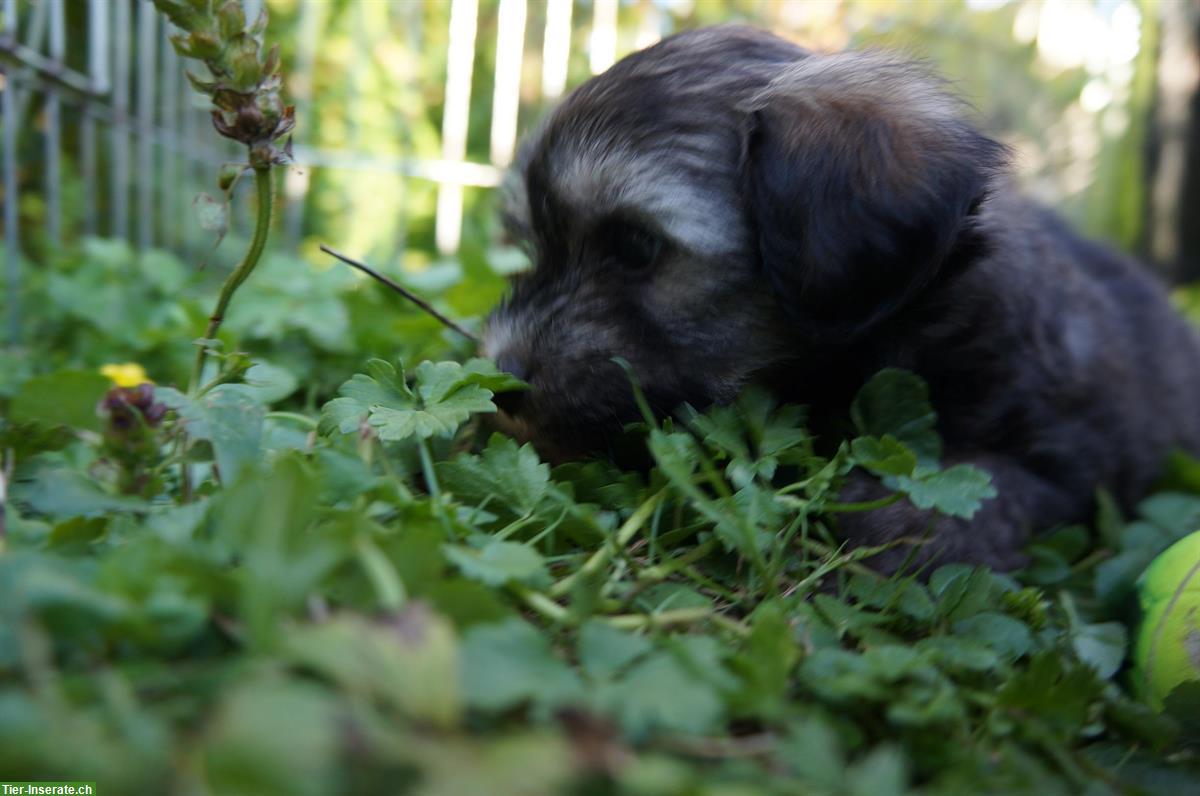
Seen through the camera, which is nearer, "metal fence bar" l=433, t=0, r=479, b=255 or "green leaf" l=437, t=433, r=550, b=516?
"green leaf" l=437, t=433, r=550, b=516

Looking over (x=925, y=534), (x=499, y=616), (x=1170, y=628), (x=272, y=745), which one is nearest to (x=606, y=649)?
(x=499, y=616)

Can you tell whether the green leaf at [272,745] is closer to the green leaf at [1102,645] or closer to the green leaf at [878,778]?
the green leaf at [878,778]

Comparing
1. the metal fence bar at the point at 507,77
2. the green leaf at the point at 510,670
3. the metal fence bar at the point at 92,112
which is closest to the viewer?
the green leaf at the point at 510,670

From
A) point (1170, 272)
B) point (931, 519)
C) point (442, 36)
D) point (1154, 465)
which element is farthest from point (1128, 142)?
point (931, 519)

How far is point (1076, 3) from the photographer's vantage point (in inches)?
333

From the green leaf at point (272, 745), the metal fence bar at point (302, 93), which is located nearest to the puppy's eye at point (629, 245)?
the green leaf at point (272, 745)

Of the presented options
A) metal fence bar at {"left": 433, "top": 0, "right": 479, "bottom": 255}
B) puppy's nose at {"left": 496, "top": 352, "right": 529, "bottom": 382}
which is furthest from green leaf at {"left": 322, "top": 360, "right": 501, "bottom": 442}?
metal fence bar at {"left": 433, "top": 0, "right": 479, "bottom": 255}

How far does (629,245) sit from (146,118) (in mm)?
2520

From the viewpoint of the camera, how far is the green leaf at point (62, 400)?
5.78 feet

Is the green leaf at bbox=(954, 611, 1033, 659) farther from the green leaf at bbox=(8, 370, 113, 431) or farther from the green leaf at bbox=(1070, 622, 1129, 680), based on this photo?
the green leaf at bbox=(8, 370, 113, 431)

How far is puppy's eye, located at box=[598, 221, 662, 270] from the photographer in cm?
204

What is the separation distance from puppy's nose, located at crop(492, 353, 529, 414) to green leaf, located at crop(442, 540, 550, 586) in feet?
2.15

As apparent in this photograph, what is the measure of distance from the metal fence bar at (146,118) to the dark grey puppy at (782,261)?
76.4 inches

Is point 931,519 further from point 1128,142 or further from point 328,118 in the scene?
point 1128,142
